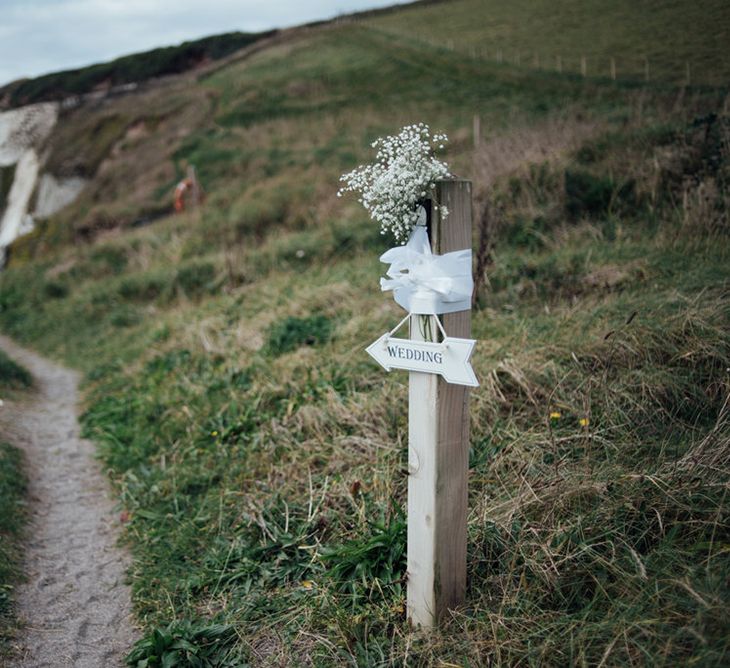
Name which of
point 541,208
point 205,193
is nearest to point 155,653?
point 541,208

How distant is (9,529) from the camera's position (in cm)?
Result: 460

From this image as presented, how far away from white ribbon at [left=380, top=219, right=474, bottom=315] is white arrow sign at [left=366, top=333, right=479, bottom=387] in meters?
0.15

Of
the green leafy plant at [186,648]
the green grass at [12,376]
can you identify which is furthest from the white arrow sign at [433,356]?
the green grass at [12,376]

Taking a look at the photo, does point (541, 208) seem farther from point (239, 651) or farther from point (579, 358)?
point (239, 651)

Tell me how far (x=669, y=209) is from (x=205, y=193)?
45.9ft

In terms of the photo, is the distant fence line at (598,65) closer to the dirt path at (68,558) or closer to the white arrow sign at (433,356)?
the white arrow sign at (433,356)

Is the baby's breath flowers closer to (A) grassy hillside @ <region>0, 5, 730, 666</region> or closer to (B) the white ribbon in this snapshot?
(B) the white ribbon

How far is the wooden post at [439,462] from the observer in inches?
103

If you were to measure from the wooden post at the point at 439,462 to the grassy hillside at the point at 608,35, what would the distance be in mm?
5528

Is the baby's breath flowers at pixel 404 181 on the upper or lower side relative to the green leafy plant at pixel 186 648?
upper

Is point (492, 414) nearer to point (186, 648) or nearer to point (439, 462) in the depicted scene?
point (439, 462)

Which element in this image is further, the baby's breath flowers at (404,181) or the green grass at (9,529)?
the green grass at (9,529)

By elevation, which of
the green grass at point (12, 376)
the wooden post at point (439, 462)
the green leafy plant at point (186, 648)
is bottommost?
the green grass at point (12, 376)

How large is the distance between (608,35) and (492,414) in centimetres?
615
